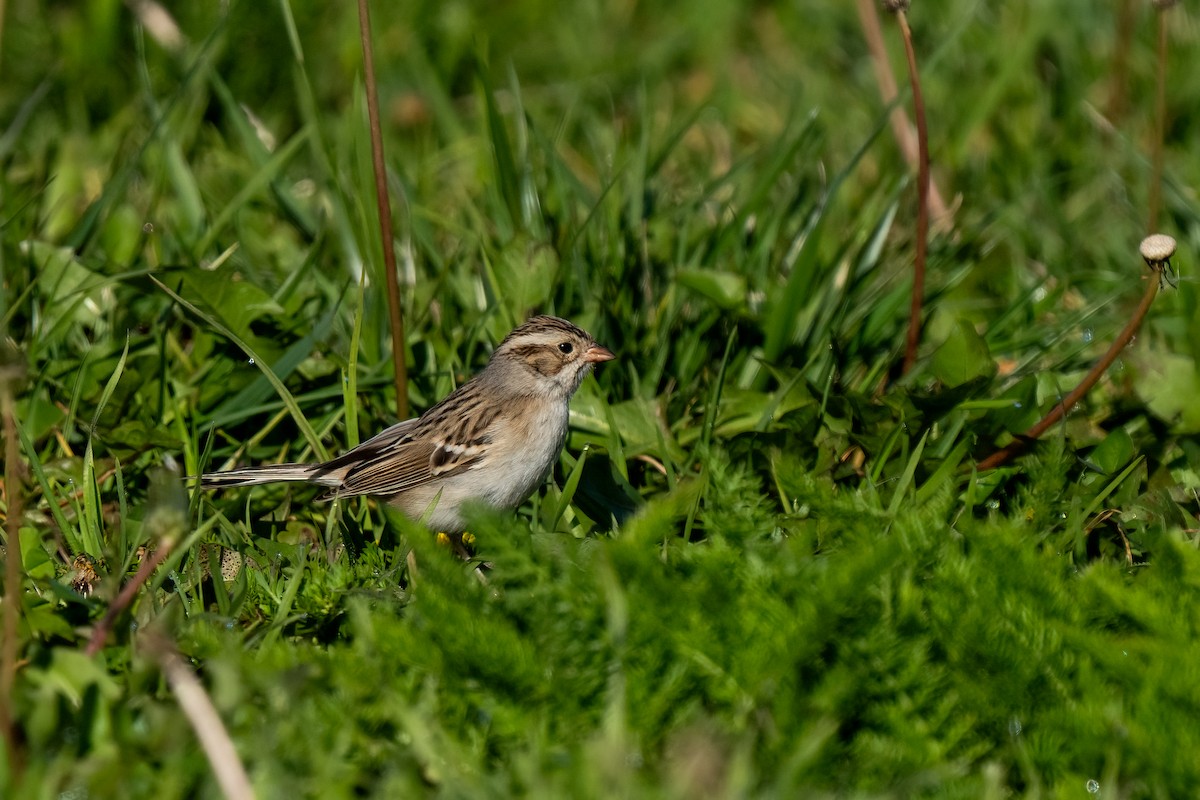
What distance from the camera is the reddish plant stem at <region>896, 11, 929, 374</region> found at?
4633 millimetres

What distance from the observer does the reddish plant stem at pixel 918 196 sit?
463cm

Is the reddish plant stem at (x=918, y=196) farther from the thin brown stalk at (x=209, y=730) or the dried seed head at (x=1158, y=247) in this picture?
the thin brown stalk at (x=209, y=730)

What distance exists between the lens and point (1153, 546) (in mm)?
3861

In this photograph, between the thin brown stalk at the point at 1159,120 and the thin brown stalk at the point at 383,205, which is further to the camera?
the thin brown stalk at the point at 1159,120

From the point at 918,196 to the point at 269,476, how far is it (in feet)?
7.97

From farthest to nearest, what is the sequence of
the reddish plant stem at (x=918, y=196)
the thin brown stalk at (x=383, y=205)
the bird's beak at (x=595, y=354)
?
the bird's beak at (x=595, y=354), the reddish plant stem at (x=918, y=196), the thin brown stalk at (x=383, y=205)

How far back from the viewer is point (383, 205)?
451 centimetres

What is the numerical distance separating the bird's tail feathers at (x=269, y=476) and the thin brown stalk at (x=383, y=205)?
0.37 m

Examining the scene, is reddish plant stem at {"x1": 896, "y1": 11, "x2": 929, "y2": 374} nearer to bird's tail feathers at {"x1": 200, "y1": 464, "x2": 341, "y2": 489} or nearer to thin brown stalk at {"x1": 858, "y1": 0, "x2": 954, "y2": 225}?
thin brown stalk at {"x1": 858, "y1": 0, "x2": 954, "y2": 225}

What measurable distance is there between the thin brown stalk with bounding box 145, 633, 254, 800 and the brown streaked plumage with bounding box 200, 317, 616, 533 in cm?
202

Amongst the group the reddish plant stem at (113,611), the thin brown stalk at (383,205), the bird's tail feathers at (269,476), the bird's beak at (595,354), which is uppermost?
the thin brown stalk at (383,205)

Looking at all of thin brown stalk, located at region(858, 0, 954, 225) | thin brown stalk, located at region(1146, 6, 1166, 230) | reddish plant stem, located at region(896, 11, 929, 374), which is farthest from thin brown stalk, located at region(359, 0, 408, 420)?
thin brown stalk, located at region(1146, 6, 1166, 230)

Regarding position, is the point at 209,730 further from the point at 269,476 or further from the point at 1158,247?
the point at 1158,247

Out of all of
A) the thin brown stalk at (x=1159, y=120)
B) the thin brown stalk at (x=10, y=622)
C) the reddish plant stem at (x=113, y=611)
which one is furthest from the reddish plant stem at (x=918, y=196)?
the thin brown stalk at (x=10, y=622)
